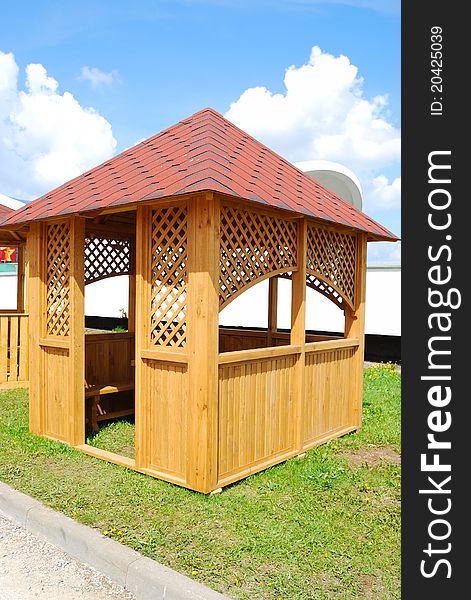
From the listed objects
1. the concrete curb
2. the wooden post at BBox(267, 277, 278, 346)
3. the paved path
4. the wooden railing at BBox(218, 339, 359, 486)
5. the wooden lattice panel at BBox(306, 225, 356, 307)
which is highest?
the wooden lattice panel at BBox(306, 225, 356, 307)

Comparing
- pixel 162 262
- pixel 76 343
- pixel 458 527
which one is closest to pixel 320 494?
pixel 458 527

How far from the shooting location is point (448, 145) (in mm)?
3203

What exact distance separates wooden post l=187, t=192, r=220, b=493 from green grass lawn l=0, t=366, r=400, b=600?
30cm

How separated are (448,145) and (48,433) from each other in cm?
500

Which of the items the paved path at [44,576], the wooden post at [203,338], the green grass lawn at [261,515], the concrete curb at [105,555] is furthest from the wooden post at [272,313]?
the paved path at [44,576]

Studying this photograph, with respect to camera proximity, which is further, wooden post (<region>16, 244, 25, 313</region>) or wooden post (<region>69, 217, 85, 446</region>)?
wooden post (<region>16, 244, 25, 313</region>)

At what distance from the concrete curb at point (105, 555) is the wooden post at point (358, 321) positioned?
380cm

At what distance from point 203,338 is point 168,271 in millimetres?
715

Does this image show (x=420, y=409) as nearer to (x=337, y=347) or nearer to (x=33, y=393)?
(x=337, y=347)

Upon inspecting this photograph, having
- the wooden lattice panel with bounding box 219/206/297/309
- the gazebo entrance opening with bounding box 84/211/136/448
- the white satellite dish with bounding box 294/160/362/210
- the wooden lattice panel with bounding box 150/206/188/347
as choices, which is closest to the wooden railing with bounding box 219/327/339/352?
the gazebo entrance opening with bounding box 84/211/136/448

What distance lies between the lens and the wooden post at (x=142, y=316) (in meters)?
4.87

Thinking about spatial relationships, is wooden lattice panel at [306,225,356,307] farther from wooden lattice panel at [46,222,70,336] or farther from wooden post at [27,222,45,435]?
wooden post at [27,222,45,435]

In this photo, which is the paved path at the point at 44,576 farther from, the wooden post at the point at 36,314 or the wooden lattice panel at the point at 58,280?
the wooden lattice panel at the point at 58,280

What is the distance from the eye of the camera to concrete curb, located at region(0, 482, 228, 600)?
3.12 m
